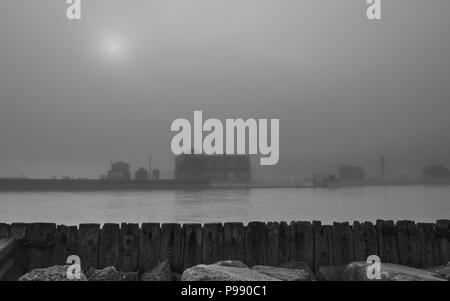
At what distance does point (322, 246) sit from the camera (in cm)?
562

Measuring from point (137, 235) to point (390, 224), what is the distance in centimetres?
388

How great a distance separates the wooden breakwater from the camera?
5.43 meters

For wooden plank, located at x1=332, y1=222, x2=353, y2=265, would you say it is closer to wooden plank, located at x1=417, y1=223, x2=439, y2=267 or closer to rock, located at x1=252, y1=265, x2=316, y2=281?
rock, located at x1=252, y1=265, x2=316, y2=281

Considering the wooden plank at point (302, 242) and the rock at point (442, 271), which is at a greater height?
the wooden plank at point (302, 242)

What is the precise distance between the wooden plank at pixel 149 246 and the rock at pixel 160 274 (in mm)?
131

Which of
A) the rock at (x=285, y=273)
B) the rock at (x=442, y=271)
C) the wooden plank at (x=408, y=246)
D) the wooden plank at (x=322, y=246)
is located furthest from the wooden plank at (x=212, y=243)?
the rock at (x=442, y=271)

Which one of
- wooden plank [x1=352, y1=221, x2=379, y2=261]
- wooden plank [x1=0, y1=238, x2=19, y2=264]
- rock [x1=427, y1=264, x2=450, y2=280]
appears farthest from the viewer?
wooden plank [x1=352, y1=221, x2=379, y2=261]

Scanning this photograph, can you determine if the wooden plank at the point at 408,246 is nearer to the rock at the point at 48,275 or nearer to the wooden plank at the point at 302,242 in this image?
the wooden plank at the point at 302,242

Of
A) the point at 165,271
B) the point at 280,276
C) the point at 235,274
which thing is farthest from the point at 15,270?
the point at 280,276

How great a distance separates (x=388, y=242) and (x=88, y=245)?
4.50 meters

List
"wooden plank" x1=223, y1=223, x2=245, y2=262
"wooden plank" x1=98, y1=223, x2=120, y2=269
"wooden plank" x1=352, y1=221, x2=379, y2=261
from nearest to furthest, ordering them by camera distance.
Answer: "wooden plank" x1=98, y1=223, x2=120, y2=269 → "wooden plank" x1=223, y1=223, x2=245, y2=262 → "wooden plank" x1=352, y1=221, x2=379, y2=261

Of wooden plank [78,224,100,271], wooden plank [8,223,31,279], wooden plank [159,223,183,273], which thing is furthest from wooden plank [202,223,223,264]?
wooden plank [8,223,31,279]

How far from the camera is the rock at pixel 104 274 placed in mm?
5020

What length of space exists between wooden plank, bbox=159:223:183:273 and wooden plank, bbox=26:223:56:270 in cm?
161
